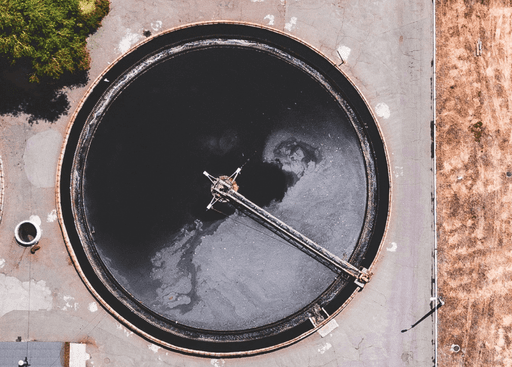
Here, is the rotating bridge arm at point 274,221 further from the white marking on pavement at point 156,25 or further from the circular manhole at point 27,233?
the circular manhole at point 27,233

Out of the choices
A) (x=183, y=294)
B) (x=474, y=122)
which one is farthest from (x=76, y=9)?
(x=474, y=122)

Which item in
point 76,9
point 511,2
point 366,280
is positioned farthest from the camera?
point 511,2

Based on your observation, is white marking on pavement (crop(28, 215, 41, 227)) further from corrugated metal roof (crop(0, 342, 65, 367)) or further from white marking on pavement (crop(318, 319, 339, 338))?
white marking on pavement (crop(318, 319, 339, 338))

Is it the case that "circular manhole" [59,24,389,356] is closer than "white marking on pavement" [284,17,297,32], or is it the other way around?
"circular manhole" [59,24,389,356]

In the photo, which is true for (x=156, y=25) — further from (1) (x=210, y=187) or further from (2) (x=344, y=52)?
(2) (x=344, y=52)

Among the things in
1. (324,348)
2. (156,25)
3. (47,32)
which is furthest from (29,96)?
(324,348)

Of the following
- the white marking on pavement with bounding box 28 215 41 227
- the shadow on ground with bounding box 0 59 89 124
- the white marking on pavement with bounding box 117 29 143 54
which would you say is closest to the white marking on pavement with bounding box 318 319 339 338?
the white marking on pavement with bounding box 28 215 41 227

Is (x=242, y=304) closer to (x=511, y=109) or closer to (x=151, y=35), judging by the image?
(x=151, y=35)
